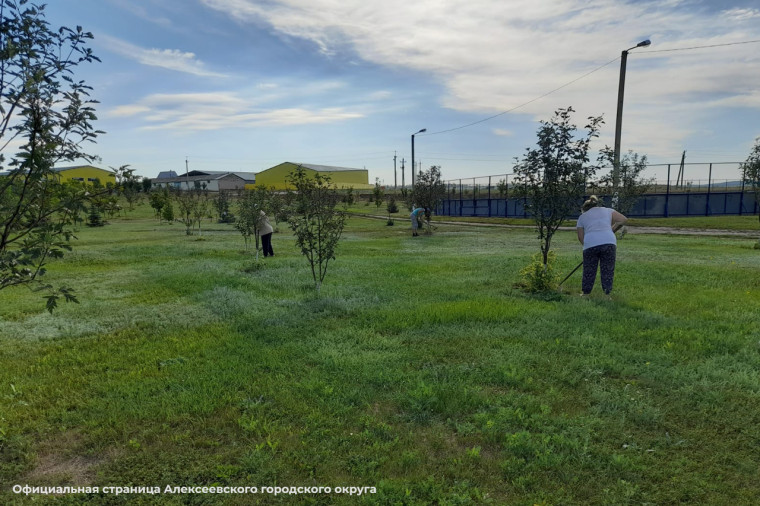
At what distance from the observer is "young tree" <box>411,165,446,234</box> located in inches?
904

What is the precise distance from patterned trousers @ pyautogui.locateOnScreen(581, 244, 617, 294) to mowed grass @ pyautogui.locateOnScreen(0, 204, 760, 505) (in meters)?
0.33

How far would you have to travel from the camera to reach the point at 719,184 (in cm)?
3300

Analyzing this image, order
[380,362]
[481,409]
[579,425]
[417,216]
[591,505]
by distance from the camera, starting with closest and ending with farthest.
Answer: [591,505] → [579,425] → [481,409] → [380,362] → [417,216]

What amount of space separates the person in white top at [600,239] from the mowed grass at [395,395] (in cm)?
46

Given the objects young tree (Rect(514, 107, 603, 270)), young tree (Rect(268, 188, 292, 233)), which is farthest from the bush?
young tree (Rect(268, 188, 292, 233))

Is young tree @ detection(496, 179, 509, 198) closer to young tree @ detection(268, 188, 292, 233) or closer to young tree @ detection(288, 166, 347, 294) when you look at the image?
young tree @ detection(268, 188, 292, 233)

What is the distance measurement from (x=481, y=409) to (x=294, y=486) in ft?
5.39

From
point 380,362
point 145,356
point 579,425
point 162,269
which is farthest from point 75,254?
point 579,425

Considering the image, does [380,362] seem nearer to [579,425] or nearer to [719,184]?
[579,425]

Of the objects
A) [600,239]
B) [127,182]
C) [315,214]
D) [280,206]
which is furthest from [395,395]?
[280,206]

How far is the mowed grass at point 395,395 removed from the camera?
113 inches

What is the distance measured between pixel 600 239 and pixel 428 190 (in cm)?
1625

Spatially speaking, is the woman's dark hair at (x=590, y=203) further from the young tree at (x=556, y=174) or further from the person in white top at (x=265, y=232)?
the person in white top at (x=265, y=232)

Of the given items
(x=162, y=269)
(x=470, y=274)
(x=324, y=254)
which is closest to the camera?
(x=324, y=254)
